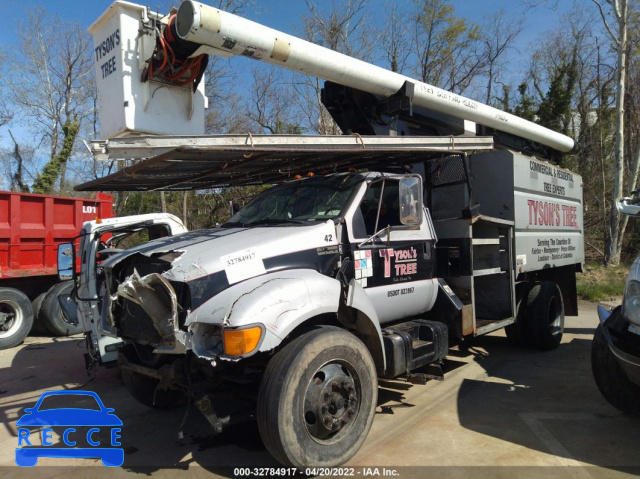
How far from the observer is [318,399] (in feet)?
11.3

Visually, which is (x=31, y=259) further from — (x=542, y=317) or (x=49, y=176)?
(x=49, y=176)

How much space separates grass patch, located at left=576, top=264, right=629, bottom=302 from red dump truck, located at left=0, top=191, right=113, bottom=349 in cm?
1220

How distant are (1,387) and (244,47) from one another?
5.25 meters

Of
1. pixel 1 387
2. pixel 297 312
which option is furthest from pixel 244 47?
A: pixel 1 387

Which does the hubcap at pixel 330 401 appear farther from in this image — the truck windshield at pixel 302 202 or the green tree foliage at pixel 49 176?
the green tree foliage at pixel 49 176

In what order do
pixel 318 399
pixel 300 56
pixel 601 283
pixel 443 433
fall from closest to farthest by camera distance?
pixel 318 399 < pixel 443 433 < pixel 300 56 < pixel 601 283

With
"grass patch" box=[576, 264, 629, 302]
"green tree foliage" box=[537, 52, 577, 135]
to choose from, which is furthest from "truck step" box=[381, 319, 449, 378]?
"green tree foliage" box=[537, 52, 577, 135]

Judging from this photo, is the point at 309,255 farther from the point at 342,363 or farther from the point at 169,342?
the point at 169,342

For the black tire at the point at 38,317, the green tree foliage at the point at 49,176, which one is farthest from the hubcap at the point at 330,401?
the green tree foliage at the point at 49,176

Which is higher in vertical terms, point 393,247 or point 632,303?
point 393,247

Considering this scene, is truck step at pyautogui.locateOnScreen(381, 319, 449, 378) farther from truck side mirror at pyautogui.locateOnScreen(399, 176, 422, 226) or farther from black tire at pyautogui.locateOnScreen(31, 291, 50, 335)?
black tire at pyautogui.locateOnScreen(31, 291, 50, 335)

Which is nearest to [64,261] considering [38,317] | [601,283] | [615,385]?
[38,317]

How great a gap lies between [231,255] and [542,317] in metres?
5.13

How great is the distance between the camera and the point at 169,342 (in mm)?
3447
